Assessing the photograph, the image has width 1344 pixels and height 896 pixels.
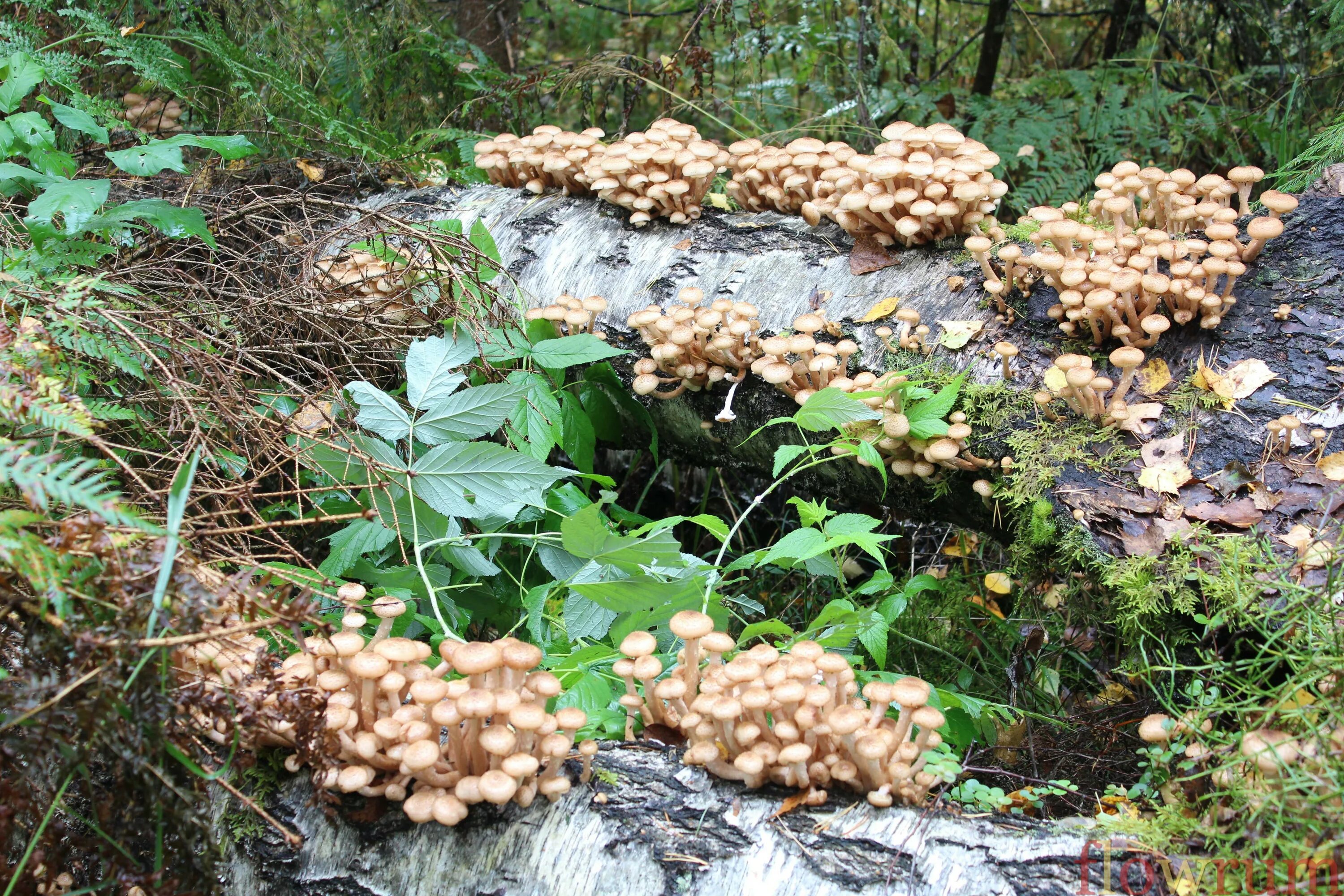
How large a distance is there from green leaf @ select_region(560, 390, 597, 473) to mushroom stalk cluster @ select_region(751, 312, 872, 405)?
760 mm

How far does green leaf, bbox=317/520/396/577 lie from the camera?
278cm

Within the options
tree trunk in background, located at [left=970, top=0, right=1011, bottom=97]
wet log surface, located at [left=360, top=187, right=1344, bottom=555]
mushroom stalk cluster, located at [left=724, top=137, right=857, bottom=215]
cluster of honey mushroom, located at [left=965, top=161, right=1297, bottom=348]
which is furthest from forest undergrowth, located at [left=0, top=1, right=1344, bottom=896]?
mushroom stalk cluster, located at [left=724, top=137, right=857, bottom=215]

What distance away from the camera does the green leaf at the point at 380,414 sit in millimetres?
2877

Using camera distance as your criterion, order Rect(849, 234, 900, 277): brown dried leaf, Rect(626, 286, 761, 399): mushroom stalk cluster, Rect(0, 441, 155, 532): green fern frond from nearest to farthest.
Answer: Rect(0, 441, 155, 532): green fern frond
Rect(626, 286, 761, 399): mushroom stalk cluster
Rect(849, 234, 900, 277): brown dried leaf

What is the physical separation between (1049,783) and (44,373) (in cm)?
287

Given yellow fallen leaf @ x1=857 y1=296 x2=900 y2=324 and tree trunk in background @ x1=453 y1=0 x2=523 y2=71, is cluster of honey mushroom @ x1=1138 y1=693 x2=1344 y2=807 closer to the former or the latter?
yellow fallen leaf @ x1=857 y1=296 x2=900 y2=324

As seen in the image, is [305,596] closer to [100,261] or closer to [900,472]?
[900,472]

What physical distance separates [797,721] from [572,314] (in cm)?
209

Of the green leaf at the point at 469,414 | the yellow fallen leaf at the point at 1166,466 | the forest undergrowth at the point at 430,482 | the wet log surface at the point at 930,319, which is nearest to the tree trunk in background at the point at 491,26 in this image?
the forest undergrowth at the point at 430,482

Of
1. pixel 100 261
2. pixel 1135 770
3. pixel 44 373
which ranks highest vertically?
pixel 44 373

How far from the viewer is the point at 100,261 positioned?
3.70 m

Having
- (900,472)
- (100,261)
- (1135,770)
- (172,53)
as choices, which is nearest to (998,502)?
(900,472)

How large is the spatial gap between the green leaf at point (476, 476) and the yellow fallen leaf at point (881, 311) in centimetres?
140

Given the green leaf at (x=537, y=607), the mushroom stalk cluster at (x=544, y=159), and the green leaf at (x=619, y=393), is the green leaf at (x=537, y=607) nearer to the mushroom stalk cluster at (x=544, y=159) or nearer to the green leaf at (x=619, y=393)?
the green leaf at (x=619, y=393)
